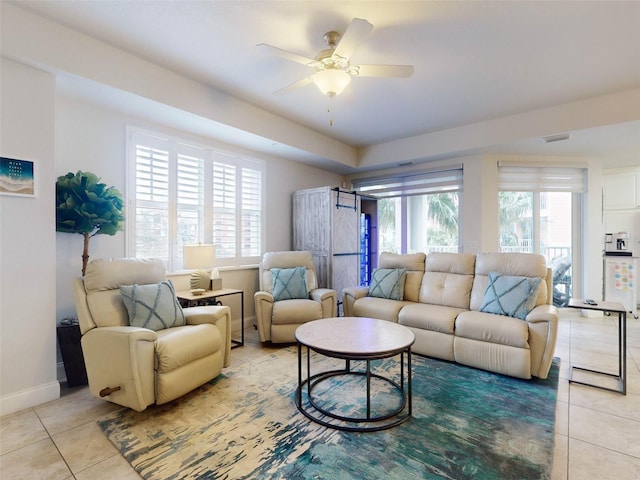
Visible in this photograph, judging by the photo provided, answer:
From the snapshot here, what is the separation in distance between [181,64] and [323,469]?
3.29m

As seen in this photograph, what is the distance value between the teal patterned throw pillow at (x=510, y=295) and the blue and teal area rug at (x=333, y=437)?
2.06 feet

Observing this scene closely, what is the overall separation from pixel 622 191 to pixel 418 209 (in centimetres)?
338

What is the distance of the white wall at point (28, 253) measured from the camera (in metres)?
2.21

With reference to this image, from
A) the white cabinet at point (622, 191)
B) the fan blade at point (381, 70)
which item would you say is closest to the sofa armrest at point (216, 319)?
the fan blade at point (381, 70)

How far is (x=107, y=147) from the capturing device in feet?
10.0

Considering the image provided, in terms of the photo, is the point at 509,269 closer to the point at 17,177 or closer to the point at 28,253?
the point at 28,253

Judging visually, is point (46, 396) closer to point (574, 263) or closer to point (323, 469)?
point (323, 469)

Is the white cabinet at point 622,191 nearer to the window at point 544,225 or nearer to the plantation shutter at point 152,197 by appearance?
the window at point 544,225

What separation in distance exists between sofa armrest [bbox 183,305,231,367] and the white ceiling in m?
2.22

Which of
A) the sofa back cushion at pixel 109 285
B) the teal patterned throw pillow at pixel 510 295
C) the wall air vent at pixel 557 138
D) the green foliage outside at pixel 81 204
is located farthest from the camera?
the wall air vent at pixel 557 138

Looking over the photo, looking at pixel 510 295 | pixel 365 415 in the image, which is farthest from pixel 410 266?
pixel 365 415

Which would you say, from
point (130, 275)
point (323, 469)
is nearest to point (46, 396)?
point (130, 275)

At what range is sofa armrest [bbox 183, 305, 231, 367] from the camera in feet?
8.95

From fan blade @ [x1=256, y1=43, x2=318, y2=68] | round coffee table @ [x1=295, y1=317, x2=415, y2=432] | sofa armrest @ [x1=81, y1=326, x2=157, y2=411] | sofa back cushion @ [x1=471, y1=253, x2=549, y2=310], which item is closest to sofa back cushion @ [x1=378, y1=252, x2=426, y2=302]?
sofa back cushion @ [x1=471, y1=253, x2=549, y2=310]
